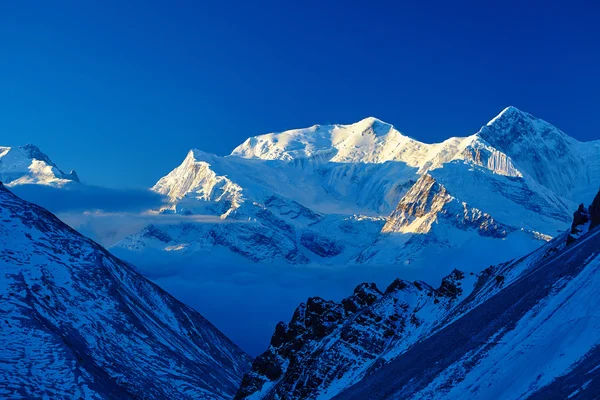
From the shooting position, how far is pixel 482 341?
132375 mm

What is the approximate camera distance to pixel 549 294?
431ft

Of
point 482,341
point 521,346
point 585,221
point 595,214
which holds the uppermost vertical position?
point 585,221

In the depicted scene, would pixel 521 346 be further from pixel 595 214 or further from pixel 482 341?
pixel 595 214

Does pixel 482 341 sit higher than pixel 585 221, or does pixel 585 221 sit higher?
pixel 585 221

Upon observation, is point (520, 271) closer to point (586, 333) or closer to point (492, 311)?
point (492, 311)

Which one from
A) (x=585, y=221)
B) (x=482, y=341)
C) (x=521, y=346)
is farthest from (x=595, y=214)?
(x=521, y=346)

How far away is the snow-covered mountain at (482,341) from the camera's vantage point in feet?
351

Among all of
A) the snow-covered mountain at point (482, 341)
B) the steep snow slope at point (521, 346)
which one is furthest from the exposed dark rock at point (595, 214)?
the steep snow slope at point (521, 346)

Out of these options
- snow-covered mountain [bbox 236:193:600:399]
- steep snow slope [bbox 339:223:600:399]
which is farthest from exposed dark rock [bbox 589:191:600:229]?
steep snow slope [bbox 339:223:600:399]

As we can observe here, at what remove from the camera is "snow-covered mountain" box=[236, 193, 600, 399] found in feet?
351

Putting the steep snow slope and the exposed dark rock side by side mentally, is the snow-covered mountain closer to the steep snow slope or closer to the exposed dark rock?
the exposed dark rock

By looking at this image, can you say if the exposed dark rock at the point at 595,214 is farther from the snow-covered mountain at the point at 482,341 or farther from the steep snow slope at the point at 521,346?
the steep snow slope at the point at 521,346

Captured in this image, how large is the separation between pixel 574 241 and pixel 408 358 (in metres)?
43.6

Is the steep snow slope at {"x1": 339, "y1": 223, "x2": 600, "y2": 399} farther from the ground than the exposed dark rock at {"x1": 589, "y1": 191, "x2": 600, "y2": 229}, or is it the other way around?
the exposed dark rock at {"x1": 589, "y1": 191, "x2": 600, "y2": 229}
